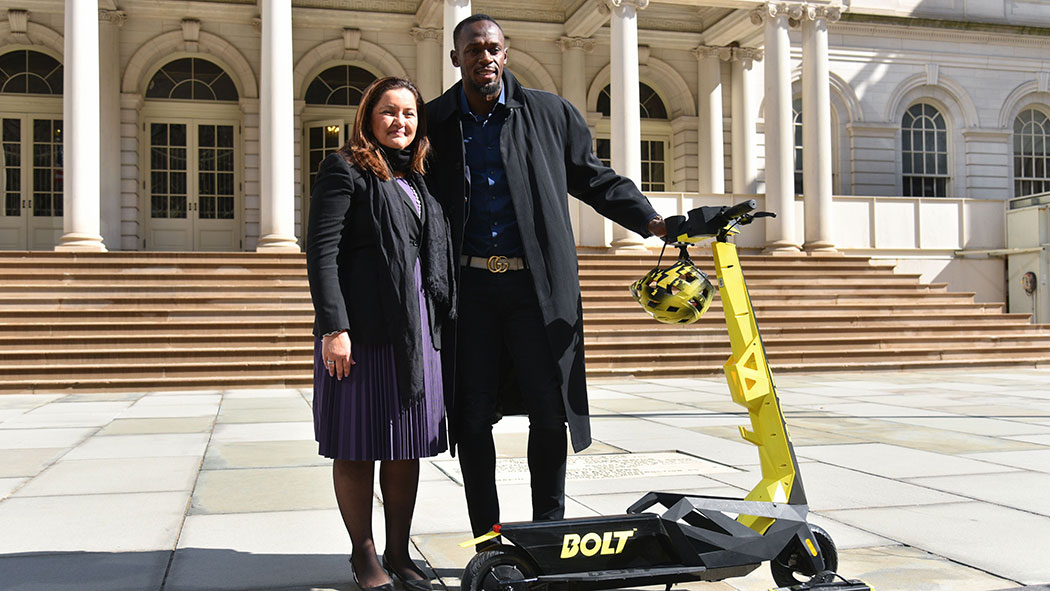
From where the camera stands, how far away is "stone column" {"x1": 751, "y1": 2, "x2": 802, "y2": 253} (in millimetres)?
18016

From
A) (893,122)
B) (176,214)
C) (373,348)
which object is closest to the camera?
(373,348)

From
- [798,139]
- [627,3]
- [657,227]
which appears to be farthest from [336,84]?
[657,227]

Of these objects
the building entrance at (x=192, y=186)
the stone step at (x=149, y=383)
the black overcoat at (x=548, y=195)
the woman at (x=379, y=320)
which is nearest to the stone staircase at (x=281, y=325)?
the stone step at (x=149, y=383)

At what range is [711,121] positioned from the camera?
21484mm

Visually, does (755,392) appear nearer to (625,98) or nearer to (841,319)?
(841,319)

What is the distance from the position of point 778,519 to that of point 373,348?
4.81 feet

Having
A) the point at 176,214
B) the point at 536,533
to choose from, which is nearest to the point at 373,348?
the point at 536,533

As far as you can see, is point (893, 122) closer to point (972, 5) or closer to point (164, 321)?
point (972, 5)

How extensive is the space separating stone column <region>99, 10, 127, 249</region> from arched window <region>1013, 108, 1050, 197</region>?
20.9 metres

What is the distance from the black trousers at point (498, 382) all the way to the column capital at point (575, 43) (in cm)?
1827

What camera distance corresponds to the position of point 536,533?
2.88 meters

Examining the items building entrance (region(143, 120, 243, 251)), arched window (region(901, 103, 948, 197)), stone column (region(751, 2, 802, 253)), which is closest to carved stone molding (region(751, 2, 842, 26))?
stone column (region(751, 2, 802, 253))

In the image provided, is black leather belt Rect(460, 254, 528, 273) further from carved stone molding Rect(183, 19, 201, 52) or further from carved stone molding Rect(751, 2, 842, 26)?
carved stone molding Rect(183, 19, 201, 52)

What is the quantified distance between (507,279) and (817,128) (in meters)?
16.4
